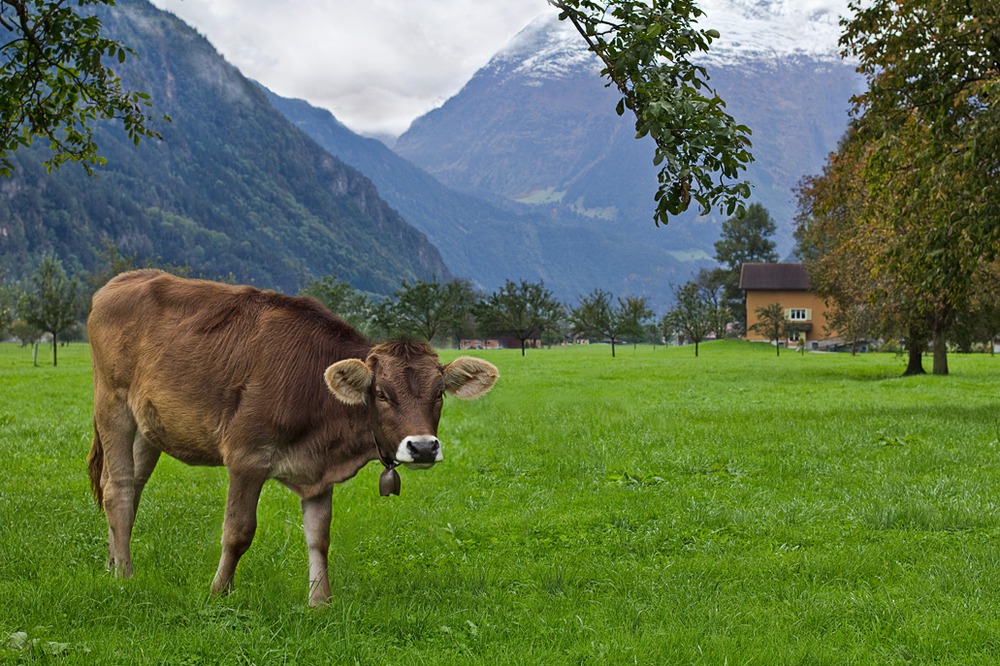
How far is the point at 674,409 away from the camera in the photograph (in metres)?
21.5

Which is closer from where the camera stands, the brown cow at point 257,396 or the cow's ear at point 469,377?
the brown cow at point 257,396

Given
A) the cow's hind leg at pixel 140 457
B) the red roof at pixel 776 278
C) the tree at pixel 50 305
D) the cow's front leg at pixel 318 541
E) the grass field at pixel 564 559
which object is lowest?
the grass field at pixel 564 559

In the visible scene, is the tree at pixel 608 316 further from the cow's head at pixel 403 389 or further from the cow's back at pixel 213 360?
the cow's head at pixel 403 389

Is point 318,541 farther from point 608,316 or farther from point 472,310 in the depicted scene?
point 472,310

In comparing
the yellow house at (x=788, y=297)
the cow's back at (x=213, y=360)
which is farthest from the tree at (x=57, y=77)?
the yellow house at (x=788, y=297)

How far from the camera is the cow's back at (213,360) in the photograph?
640 cm

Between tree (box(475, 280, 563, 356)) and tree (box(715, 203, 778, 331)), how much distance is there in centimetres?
4927

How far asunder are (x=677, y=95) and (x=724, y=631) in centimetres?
422

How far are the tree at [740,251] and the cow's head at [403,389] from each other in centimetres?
12788

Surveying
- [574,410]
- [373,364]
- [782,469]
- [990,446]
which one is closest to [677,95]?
[373,364]

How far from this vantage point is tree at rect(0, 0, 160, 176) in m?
10.8

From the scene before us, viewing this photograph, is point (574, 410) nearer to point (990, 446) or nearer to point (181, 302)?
point (990, 446)

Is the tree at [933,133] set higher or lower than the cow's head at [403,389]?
higher

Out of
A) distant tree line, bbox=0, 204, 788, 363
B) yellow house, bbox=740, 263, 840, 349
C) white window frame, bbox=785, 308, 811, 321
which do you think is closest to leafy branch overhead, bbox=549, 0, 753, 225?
distant tree line, bbox=0, 204, 788, 363
